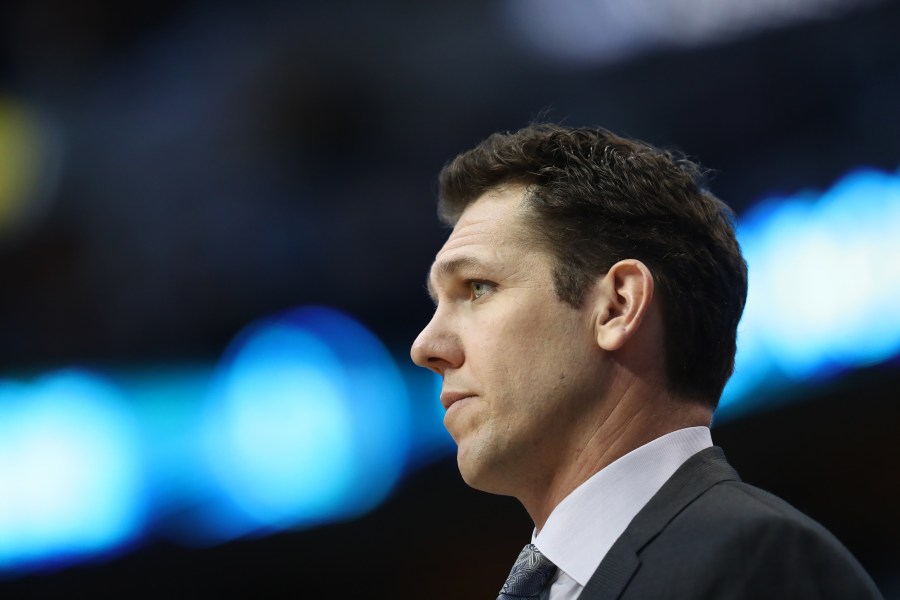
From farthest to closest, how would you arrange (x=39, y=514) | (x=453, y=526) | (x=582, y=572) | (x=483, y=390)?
(x=453, y=526)
(x=39, y=514)
(x=483, y=390)
(x=582, y=572)

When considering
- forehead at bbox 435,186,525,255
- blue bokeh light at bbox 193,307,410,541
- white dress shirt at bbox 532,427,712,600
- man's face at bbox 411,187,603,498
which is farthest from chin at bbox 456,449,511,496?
blue bokeh light at bbox 193,307,410,541

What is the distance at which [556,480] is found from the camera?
1.74 metres

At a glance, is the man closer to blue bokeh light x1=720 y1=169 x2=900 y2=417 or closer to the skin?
the skin

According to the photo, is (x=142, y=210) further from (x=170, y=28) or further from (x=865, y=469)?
(x=865, y=469)

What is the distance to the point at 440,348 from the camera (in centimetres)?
177

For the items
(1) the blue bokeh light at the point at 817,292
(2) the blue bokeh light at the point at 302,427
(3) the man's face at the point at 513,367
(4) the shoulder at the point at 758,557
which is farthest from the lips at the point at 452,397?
(1) the blue bokeh light at the point at 817,292

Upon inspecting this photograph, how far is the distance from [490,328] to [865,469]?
4.33 metres

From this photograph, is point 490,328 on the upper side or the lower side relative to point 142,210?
lower

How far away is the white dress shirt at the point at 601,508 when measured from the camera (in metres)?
1.59

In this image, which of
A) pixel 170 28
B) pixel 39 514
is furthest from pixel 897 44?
pixel 39 514

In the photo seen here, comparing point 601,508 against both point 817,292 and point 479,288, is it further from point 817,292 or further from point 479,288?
point 817,292

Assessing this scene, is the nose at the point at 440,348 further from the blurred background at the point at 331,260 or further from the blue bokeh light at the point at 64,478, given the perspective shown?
the blue bokeh light at the point at 64,478

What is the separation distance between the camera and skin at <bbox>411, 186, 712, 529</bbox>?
66.6 inches

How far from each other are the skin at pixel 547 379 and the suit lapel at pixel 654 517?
12cm
